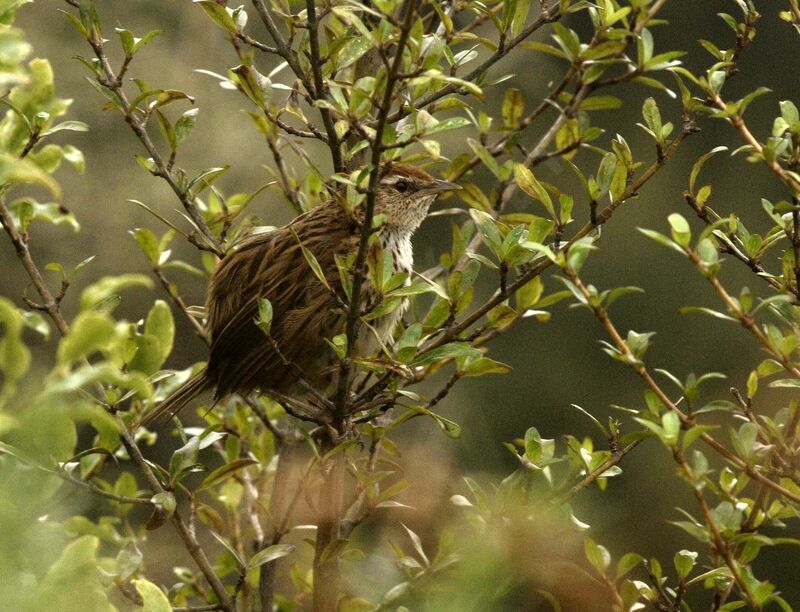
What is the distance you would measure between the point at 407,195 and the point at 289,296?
22.0 inches

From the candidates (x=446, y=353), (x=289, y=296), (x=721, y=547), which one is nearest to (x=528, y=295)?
(x=446, y=353)

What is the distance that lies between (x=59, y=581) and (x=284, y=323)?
6.06 feet

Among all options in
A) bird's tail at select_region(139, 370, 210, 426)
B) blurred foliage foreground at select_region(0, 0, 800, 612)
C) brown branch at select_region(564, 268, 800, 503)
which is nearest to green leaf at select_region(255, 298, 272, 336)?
blurred foliage foreground at select_region(0, 0, 800, 612)

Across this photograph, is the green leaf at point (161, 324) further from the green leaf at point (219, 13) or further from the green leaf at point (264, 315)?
the green leaf at point (219, 13)

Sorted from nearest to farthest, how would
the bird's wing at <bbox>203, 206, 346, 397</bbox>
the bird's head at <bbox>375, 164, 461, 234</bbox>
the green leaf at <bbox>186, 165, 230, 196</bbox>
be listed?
the green leaf at <bbox>186, 165, 230, 196</bbox> < the bird's wing at <bbox>203, 206, 346, 397</bbox> < the bird's head at <bbox>375, 164, 461, 234</bbox>

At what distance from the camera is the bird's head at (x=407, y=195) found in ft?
10.0

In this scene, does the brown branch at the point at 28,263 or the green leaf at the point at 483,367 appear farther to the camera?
the green leaf at the point at 483,367

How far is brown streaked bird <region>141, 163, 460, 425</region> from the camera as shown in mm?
2723

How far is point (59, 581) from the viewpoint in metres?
0.89

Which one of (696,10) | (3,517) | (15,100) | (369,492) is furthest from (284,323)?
(696,10)

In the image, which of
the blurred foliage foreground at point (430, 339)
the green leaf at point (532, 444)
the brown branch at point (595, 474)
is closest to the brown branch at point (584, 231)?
the blurred foliage foreground at point (430, 339)

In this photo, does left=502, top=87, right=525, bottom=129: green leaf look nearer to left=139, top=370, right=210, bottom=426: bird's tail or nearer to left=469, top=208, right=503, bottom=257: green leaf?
left=469, top=208, right=503, bottom=257: green leaf

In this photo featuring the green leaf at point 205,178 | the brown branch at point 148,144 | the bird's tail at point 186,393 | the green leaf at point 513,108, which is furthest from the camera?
the bird's tail at point 186,393

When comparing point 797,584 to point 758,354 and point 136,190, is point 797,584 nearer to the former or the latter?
point 758,354
